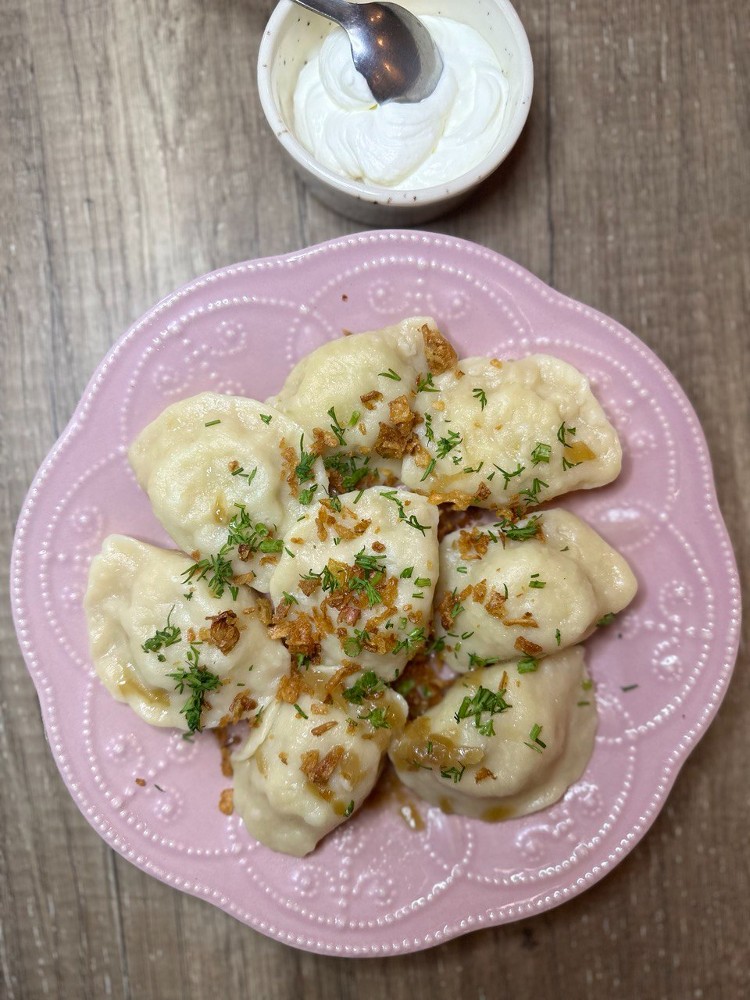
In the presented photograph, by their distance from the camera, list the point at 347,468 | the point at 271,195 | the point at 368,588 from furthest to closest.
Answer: the point at 271,195
the point at 347,468
the point at 368,588

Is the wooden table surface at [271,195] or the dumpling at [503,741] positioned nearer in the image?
the dumpling at [503,741]

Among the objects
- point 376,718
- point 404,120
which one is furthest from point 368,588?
point 404,120

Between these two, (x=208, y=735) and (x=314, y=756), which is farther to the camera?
(x=208, y=735)

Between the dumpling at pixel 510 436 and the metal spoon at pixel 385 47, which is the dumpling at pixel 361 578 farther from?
the metal spoon at pixel 385 47

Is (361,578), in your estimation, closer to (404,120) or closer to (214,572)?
(214,572)

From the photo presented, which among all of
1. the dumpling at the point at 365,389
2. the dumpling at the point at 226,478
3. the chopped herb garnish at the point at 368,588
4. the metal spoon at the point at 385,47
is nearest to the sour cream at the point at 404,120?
the metal spoon at the point at 385,47
